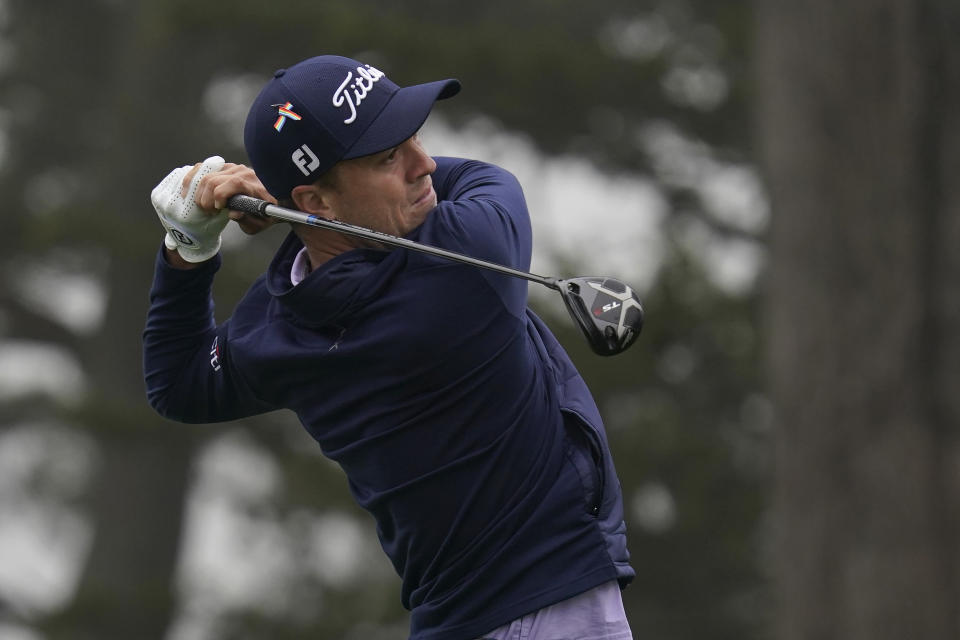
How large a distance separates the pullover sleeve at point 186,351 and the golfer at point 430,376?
0.23m

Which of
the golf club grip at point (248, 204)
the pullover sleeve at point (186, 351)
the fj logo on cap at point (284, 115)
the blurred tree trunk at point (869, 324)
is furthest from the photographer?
the blurred tree trunk at point (869, 324)

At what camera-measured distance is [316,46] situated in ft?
33.3

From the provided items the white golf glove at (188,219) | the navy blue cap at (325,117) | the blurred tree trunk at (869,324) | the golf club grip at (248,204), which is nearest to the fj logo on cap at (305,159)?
the navy blue cap at (325,117)

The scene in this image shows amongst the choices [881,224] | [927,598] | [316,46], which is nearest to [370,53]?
[316,46]

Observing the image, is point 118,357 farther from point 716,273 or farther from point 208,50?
point 716,273

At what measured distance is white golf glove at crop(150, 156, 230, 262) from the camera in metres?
3.26

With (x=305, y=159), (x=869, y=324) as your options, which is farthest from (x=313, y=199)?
(x=869, y=324)

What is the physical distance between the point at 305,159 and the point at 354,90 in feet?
0.52

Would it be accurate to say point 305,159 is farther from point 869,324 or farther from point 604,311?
point 869,324

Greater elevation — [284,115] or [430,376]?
[284,115]

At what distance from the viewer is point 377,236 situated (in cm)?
294

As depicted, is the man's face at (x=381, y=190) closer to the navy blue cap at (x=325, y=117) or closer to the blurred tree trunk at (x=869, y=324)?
the navy blue cap at (x=325, y=117)

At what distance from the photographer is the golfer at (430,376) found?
9.79 ft

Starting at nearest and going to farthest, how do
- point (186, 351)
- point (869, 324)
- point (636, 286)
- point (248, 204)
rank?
point (248, 204), point (186, 351), point (869, 324), point (636, 286)
